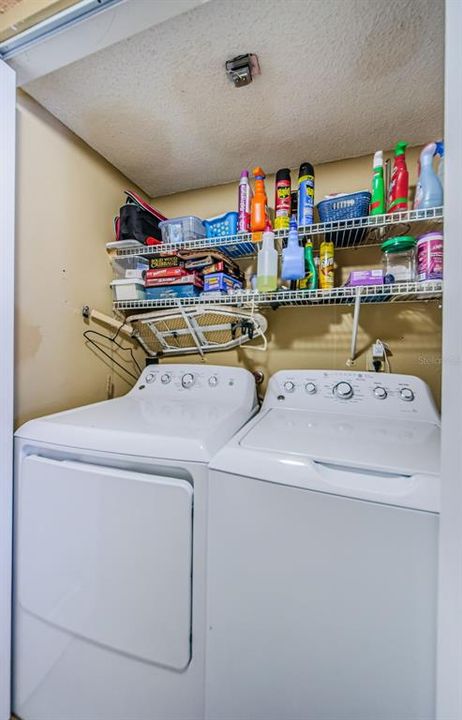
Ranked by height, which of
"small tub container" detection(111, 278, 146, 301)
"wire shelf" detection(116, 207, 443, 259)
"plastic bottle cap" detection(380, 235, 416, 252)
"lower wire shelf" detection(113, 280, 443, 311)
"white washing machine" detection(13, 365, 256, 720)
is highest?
"wire shelf" detection(116, 207, 443, 259)

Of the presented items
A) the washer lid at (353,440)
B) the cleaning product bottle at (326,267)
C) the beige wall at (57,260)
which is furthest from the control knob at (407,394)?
the beige wall at (57,260)

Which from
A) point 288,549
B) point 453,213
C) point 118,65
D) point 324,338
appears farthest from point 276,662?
point 118,65

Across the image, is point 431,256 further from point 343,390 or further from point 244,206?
point 244,206

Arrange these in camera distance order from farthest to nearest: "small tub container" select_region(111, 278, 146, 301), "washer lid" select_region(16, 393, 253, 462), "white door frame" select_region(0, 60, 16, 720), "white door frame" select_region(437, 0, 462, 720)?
"small tub container" select_region(111, 278, 146, 301), "white door frame" select_region(0, 60, 16, 720), "washer lid" select_region(16, 393, 253, 462), "white door frame" select_region(437, 0, 462, 720)

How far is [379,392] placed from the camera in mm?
1256

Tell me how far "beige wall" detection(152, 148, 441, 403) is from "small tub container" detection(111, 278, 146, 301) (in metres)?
0.57

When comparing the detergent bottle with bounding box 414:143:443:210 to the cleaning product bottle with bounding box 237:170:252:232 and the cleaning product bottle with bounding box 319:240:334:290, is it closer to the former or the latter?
the cleaning product bottle with bounding box 319:240:334:290

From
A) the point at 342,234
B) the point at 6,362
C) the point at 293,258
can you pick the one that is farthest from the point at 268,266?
the point at 6,362

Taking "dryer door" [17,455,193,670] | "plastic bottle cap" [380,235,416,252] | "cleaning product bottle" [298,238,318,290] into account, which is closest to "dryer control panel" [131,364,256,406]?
"cleaning product bottle" [298,238,318,290]

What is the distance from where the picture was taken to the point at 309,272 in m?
1.42

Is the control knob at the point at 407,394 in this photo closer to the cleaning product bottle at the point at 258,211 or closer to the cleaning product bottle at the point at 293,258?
the cleaning product bottle at the point at 293,258

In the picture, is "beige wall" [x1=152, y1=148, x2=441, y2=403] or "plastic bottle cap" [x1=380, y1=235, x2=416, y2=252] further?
"beige wall" [x1=152, y1=148, x2=441, y2=403]

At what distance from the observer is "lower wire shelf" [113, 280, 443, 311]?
123 cm

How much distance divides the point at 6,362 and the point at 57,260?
1.88 feet
